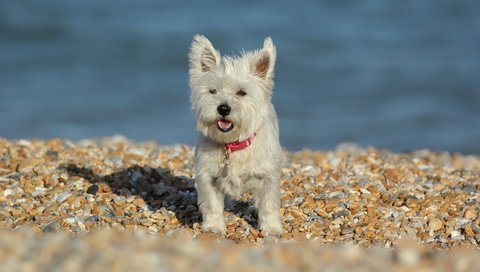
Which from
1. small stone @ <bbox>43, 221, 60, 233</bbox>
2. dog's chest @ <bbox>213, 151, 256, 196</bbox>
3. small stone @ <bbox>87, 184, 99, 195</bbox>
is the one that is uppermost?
dog's chest @ <bbox>213, 151, 256, 196</bbox>

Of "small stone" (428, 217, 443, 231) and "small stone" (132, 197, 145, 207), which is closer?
"small stone" (428, 217, 443, 231)

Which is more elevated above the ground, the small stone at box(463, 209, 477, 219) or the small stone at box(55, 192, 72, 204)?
the small stone at box(463, 209, 477, 219)

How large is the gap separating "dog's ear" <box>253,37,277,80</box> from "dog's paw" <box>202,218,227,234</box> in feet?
4.03

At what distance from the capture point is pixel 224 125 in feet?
23.9

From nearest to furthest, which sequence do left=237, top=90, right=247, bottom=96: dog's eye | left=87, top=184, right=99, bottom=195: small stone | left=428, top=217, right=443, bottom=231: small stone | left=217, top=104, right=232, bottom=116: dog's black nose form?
left=217, top=104, right=232, bottom=116: dog's black nose
left=237, top=90, right=247, bottom=96: dog's eye
left=428, top=217, right=443, bottom=231: small stone
left=87, top=184, right=99, bottom=195: small stone

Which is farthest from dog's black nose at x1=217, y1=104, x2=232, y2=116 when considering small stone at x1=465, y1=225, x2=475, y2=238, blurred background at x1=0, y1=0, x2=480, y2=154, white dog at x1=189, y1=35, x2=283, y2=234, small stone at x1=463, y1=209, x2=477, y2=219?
blurred background at x1=0, y1=0, x2=480, y2=154

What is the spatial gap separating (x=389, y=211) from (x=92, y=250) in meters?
3.70

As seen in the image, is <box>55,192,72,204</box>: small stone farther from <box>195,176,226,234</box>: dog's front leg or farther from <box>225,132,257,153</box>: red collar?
<box>225,132,257,153</box>: red collar

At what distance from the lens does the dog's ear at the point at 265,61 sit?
24.2 ft

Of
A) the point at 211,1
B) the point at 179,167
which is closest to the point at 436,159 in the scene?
the point at 179,167

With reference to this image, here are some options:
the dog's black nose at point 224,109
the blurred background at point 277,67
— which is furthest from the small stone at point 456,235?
the blurred background at point 277,67

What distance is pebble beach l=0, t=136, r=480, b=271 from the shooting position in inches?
200

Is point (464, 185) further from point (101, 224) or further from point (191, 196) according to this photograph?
point (101, 224)

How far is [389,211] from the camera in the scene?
8.14m
